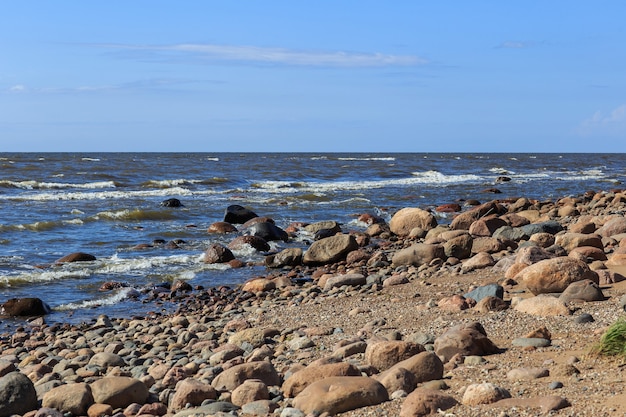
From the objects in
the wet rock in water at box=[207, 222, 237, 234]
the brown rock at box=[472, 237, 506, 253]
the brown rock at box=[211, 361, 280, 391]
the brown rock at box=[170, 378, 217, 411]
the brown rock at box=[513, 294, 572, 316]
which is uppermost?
the brown rock at box=[513, 294, 572, 316]

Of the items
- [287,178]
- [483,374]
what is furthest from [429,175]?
[483,374]

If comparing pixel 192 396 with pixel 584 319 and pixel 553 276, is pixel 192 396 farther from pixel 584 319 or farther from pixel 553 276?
pixel 553 276

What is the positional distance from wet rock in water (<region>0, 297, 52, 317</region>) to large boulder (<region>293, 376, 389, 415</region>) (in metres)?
6.54

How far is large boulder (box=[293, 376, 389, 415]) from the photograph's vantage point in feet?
15.8

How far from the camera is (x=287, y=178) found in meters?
42.5

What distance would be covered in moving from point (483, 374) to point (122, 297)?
7.34 metres

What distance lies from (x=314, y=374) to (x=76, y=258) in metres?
9.66

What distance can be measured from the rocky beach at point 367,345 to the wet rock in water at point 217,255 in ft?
5.30

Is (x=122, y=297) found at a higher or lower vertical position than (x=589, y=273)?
lower

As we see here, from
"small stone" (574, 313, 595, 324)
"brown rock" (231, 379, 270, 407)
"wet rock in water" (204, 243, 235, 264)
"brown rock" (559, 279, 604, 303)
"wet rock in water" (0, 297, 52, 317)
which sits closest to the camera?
"brown rock" (231, 379, 270, 407)

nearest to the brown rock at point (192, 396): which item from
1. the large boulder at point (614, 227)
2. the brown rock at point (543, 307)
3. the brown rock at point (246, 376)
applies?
the brown rock at point (246, 376)

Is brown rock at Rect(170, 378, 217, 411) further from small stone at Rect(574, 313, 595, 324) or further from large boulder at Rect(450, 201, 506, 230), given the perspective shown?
large boulder at Rect(450, 201, 506, 230)

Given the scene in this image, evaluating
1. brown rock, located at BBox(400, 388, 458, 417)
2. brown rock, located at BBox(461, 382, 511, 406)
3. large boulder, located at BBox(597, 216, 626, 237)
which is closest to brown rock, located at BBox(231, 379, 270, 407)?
brown rock, located at BBox(400, 388, 458, 417)

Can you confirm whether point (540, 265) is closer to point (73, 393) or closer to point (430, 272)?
point (430, 272)
